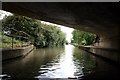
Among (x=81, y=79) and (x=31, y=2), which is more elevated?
(x=31, y=2)

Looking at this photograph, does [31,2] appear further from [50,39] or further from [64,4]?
[50,39]

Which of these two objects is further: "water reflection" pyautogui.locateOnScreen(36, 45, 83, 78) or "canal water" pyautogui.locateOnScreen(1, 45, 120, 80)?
"water reflection" pyautogui.locateOnScreen(36, 45, 83, 78)

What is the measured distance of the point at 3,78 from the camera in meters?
9.47

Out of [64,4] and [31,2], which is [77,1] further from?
[31,2]

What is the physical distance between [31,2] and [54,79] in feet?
14.3

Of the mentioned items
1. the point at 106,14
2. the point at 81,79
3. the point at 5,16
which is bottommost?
the point at 81,79

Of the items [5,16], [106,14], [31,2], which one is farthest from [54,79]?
[5,16]

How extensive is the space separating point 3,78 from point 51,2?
4028 mm

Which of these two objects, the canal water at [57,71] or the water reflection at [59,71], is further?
the water reflection at [59,71]

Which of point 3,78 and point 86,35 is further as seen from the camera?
point 86,35

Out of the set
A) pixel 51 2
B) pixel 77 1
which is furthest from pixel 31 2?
pixel 77 1

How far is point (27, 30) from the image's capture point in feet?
147

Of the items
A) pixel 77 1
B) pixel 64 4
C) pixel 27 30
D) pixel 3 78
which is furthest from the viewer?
pixel 27 30

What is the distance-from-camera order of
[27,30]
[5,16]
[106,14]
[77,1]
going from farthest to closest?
[27,30] → [5,16] → [106,14] → [77,1]
